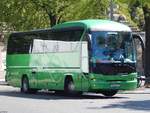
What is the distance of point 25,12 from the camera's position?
48156 mm

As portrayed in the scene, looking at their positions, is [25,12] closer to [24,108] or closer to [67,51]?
[67,51]

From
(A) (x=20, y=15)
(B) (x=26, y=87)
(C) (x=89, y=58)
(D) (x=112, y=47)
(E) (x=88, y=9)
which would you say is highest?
(A) (x=20, y=15)

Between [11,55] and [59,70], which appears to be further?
[11,55]

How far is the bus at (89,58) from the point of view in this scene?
27141mm

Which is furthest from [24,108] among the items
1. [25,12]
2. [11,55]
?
[25,12]

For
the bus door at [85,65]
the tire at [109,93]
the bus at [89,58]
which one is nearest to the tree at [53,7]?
the bus at [89,58]

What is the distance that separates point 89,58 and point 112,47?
117cm

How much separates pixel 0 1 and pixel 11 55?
14.0 metres

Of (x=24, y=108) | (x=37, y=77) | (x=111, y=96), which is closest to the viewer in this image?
(x=24, y=108)

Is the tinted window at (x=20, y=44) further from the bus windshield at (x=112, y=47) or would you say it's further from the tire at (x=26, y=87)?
the bus windshield at (x=112, y=47)

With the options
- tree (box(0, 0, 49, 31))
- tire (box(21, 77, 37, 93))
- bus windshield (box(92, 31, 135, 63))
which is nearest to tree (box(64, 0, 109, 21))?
tire (box(21, 77, 37, 93))

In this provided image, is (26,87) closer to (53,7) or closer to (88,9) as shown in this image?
(88,9)

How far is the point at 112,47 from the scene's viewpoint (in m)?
27.4

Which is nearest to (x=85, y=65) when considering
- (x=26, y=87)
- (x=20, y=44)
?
(x=26, y=87)
